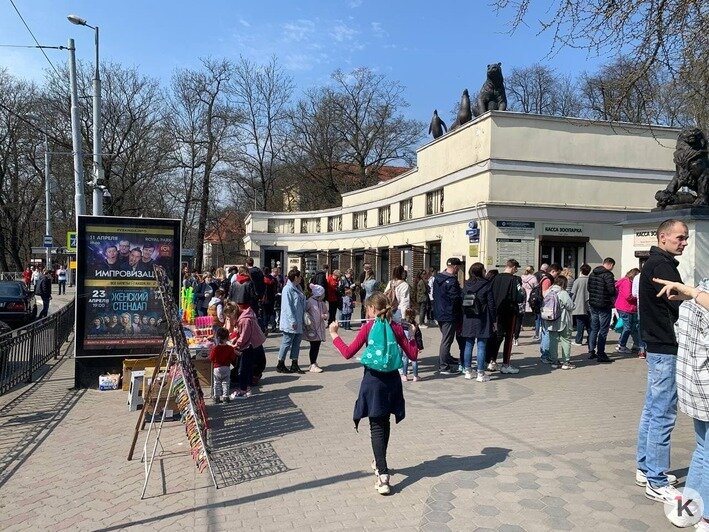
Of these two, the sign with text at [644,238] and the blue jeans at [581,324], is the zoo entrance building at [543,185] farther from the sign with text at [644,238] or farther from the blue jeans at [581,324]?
the blue jeans at [581,324]

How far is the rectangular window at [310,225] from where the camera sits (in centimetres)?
4138

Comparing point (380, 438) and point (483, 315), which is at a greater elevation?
point (483, 315)

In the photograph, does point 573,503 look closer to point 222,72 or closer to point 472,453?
point 472,453

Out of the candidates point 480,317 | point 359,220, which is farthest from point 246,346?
point 359,220

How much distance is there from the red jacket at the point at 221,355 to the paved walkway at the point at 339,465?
0.60 metres

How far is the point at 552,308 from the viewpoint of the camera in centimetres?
970

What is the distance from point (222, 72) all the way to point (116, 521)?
4482 centimetres

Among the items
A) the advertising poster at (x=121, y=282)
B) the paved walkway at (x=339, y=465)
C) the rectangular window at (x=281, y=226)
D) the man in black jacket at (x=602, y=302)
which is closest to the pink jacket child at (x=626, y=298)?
the man in black jacket at (x=602, y=302)

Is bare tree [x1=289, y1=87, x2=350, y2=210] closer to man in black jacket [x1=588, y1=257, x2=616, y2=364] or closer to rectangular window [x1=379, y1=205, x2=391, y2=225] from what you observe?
rectangular window [x1=379, y1=205, x2=391, y2=225]

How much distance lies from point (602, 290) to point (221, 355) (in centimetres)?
742

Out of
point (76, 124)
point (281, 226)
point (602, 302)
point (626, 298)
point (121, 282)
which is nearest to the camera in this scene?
point (121, 282)

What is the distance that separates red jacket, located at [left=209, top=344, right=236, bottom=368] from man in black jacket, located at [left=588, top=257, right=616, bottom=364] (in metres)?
7.14

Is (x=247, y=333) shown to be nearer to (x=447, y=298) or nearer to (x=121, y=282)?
(x=121, y=282)

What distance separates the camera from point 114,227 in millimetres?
8234
